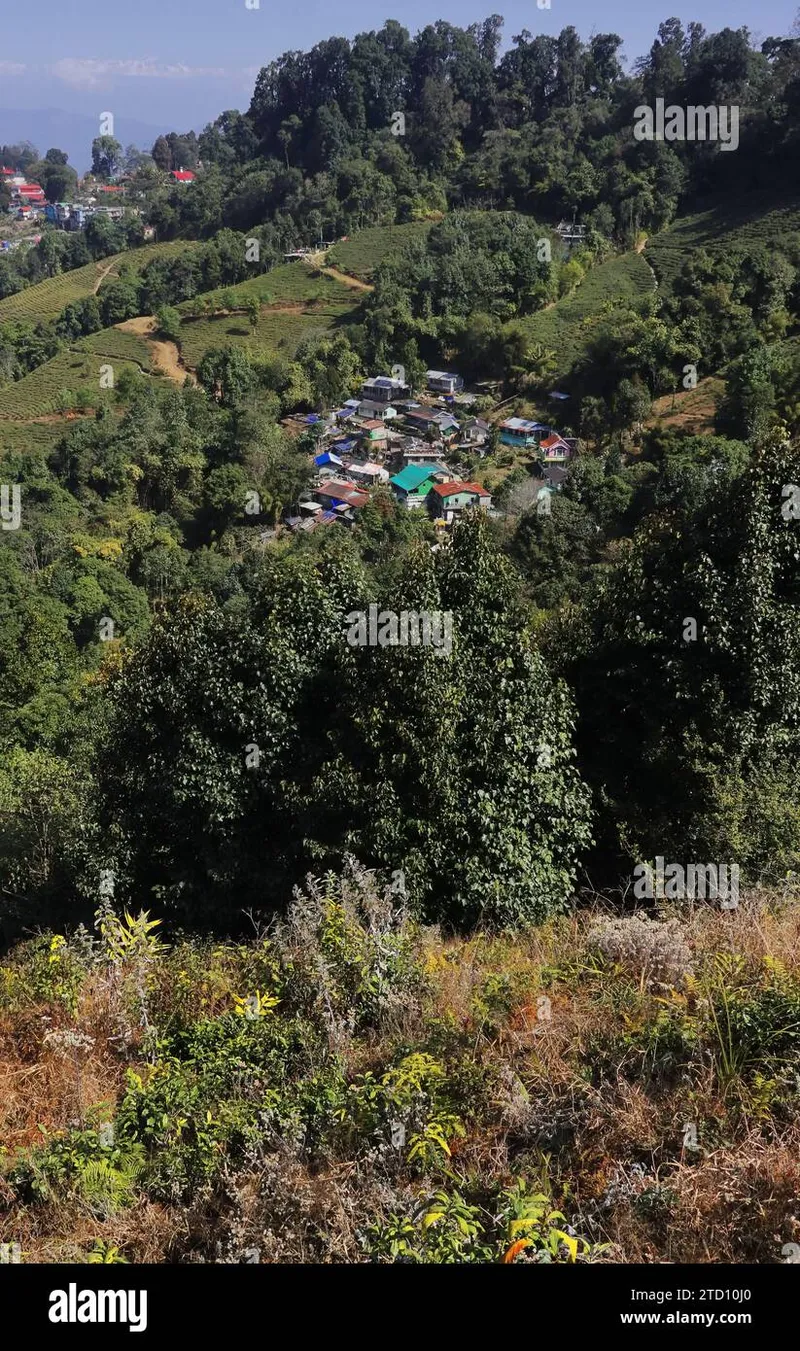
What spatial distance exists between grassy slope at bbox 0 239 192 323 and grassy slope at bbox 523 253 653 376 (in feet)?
109

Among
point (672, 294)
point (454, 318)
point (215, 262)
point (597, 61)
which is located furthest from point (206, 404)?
→ point (597, 61)

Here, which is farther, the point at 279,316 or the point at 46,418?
the point at 279,316

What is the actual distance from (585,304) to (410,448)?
13868 millimetres

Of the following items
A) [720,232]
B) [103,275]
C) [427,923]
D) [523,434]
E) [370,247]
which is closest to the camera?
[427,923]

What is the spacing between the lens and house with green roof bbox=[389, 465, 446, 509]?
102 ft

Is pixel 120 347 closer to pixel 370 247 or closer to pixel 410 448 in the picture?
pixel 370 247
